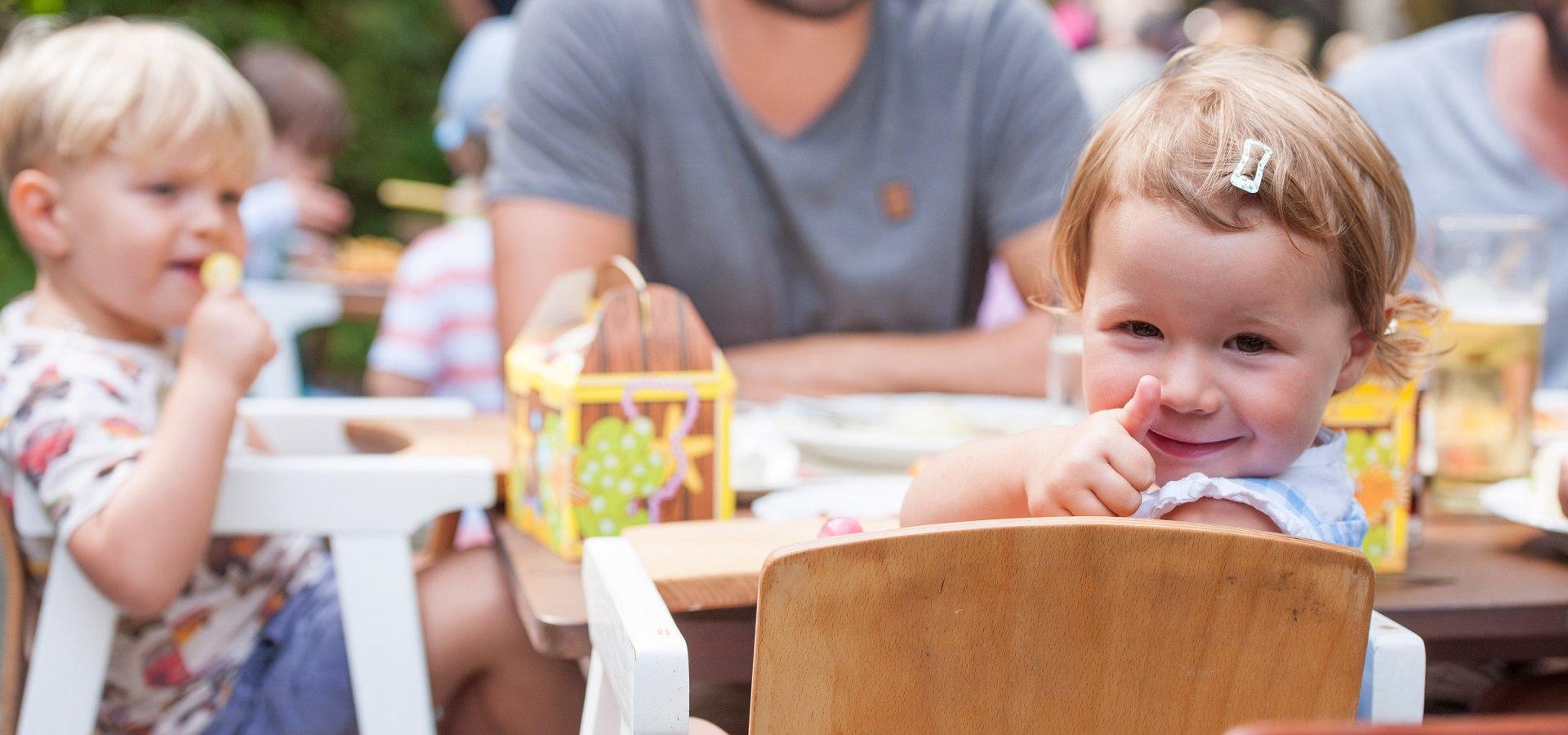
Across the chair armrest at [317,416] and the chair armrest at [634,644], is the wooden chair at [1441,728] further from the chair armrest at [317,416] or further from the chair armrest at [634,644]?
the chair armrest at [317,416]

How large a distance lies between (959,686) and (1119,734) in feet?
0.31

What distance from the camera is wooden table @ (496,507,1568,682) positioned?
0.93m

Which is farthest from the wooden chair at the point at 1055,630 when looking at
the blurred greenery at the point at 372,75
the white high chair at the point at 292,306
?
the blurred greenery at the point at 372,75

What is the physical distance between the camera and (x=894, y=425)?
1490 millimetres

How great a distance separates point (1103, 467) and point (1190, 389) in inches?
4.0

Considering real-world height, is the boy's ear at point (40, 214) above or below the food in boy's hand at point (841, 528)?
above

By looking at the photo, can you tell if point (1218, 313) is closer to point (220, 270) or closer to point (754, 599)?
point (754, 599)

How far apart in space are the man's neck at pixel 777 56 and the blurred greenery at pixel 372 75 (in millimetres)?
5654

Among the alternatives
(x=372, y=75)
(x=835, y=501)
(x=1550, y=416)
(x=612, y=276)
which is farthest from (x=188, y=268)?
(x=372, y=75)

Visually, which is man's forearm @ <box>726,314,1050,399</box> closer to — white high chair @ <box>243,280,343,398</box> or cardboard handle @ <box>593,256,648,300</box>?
cardboard handle @ <box>593,256,648,300</box>

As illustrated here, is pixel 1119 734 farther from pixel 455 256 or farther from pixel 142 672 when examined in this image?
pixel 455 256

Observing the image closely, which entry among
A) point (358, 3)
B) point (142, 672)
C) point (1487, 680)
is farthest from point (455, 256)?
point (358, 3)

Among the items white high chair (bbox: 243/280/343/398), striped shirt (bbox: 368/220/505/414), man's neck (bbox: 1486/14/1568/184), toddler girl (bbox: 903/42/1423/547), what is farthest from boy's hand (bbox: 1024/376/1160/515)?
white high chair (bbox: 243/280/343/398)

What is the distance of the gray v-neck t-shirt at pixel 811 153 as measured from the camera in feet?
6.92
